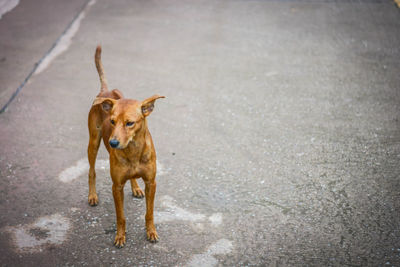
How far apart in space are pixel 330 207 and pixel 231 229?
1.32m

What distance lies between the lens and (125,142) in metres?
3.81

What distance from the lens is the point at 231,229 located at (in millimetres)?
4785

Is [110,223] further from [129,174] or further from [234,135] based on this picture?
[234,135]

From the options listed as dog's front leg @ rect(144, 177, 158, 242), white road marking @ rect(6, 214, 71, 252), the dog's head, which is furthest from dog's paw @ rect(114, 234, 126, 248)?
the dog's head

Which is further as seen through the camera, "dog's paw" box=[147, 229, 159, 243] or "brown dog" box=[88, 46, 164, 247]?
"dog's paw" box=[147, 229, 159, 243]

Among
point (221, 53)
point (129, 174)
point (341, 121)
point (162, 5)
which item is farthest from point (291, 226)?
point (162, 5)

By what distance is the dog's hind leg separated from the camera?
4.81 m

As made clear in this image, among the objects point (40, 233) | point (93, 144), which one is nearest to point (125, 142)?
point (93, 144)

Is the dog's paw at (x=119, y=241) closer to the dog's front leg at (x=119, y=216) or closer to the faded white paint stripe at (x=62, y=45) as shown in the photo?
the dog's front leg at (x=119, y=216)

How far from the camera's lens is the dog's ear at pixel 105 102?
408 cm

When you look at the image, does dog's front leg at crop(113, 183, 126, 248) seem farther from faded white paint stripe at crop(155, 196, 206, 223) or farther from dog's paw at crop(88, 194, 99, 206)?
dog's paw at crop(88, 194, 99, 206)

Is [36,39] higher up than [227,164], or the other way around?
[36,39]

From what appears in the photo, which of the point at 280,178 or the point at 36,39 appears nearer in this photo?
the point at 280,178

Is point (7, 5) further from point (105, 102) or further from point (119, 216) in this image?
point (119, 216)
